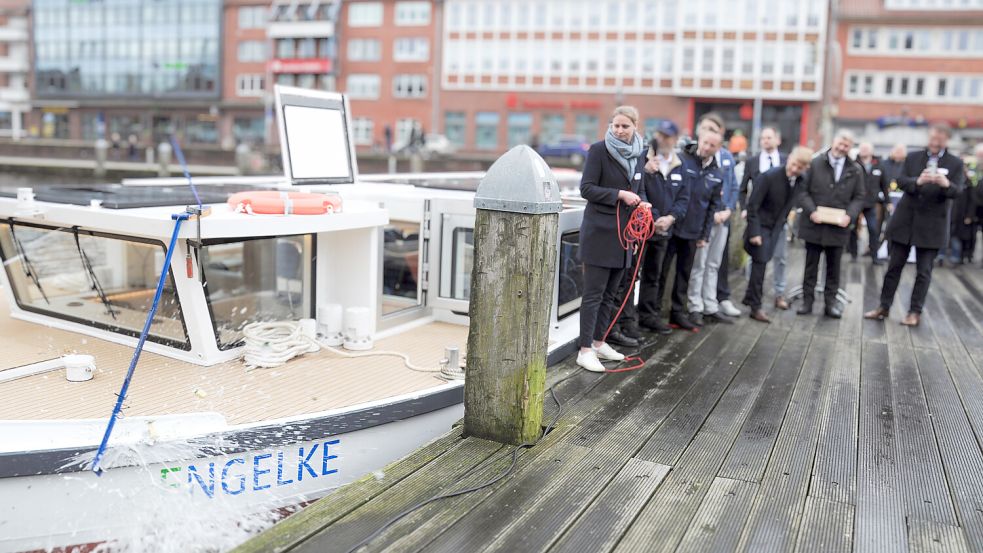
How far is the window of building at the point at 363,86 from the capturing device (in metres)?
56.8

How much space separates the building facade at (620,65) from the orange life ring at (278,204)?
4401 centimetres

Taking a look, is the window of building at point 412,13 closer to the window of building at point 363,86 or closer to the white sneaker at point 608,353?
the window of building at point 363,86

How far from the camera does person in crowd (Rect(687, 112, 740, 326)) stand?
7.76 metres

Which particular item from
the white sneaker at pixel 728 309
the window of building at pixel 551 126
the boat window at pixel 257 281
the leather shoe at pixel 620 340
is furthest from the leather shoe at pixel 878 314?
the window of building at pixel 551 126

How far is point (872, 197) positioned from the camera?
1162 centimetres

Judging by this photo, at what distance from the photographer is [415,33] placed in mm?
55750

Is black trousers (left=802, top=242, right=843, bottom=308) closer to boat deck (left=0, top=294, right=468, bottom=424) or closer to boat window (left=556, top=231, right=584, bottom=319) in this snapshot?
boat window (left=556, top=231, right=584, bottom=319)

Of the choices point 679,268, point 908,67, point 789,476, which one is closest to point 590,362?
point 679,268

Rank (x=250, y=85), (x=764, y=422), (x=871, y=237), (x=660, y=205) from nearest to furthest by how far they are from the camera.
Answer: (x=764, y=422) → (x=660, y=205) → (x=871, y=237) → (x=250, y=85)

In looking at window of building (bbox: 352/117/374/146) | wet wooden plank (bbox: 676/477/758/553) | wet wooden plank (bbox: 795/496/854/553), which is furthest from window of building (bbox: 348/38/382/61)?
wet wooden plank (bbox: 795/496/854/553)

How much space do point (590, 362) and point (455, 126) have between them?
166ft

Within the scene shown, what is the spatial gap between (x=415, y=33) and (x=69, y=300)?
52086 millimetres

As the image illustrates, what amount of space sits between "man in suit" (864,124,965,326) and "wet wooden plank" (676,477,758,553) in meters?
4.89

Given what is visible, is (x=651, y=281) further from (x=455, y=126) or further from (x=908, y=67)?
(x=455, y=126)
